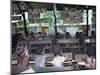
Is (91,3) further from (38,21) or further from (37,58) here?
(37,58)

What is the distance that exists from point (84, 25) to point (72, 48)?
0.69 ft

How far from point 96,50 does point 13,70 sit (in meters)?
0.69

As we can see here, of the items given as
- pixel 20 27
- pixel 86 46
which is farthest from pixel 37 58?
pixel 86 46

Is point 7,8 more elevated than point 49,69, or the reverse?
point 7,8

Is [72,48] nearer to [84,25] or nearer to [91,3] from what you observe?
[84,25]

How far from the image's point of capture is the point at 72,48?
170 centimetres

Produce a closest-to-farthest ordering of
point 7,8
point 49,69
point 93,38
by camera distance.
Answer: point 7,8 < point 49,69 < point 93,38

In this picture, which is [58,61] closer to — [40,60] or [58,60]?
[58,60]

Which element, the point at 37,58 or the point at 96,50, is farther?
the point at 96,50

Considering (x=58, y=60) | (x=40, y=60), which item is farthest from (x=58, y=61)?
(x=40, y=60)

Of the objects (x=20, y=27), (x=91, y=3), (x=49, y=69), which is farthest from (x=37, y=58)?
(x=91, y=3)

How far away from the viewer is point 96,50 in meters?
1.76

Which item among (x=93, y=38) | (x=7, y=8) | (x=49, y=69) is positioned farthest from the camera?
(x=93, y=38)

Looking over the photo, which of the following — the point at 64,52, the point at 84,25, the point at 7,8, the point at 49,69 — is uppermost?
the point at 7,8
